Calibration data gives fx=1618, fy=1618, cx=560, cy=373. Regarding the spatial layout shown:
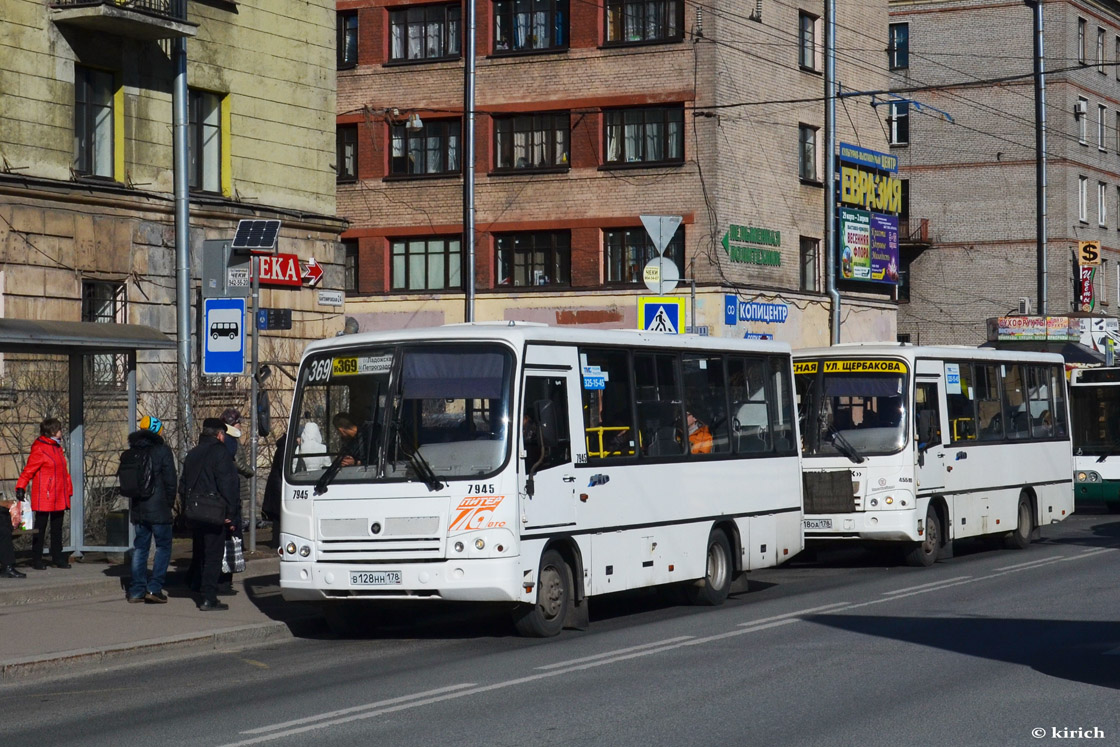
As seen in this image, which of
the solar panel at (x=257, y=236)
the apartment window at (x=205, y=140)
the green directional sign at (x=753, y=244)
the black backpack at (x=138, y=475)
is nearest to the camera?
the black backpack at (x=138, y=475)

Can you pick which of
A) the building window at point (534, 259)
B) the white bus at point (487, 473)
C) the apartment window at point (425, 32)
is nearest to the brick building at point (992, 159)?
the building window at point (534, 259)

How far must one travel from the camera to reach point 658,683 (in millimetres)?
10500

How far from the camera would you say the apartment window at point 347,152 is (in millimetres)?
43375

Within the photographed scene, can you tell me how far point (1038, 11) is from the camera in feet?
175

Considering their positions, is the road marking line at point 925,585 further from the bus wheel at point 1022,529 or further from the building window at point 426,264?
the building window at point 426,264

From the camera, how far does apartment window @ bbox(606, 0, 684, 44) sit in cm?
3909

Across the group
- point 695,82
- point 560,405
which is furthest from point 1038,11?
point 560,405

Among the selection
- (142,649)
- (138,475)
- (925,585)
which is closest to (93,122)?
(138,475)

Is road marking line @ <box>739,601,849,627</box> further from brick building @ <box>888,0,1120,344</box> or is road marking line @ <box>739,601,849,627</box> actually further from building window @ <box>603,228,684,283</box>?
brick building @ <box>888,0,1120,344</box>

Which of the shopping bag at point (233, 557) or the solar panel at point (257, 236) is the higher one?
the solar panel at point (257, 236)

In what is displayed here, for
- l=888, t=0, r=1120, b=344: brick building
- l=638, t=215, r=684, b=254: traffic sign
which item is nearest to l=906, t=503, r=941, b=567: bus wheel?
l=638, t=215, r=684, b=254: traffic sign

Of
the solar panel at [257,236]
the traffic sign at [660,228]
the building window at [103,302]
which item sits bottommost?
the building window at [103,302]

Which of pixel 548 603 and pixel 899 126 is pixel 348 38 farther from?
pixel 548 603

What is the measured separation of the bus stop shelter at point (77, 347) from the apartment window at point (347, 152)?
82.9 feet
